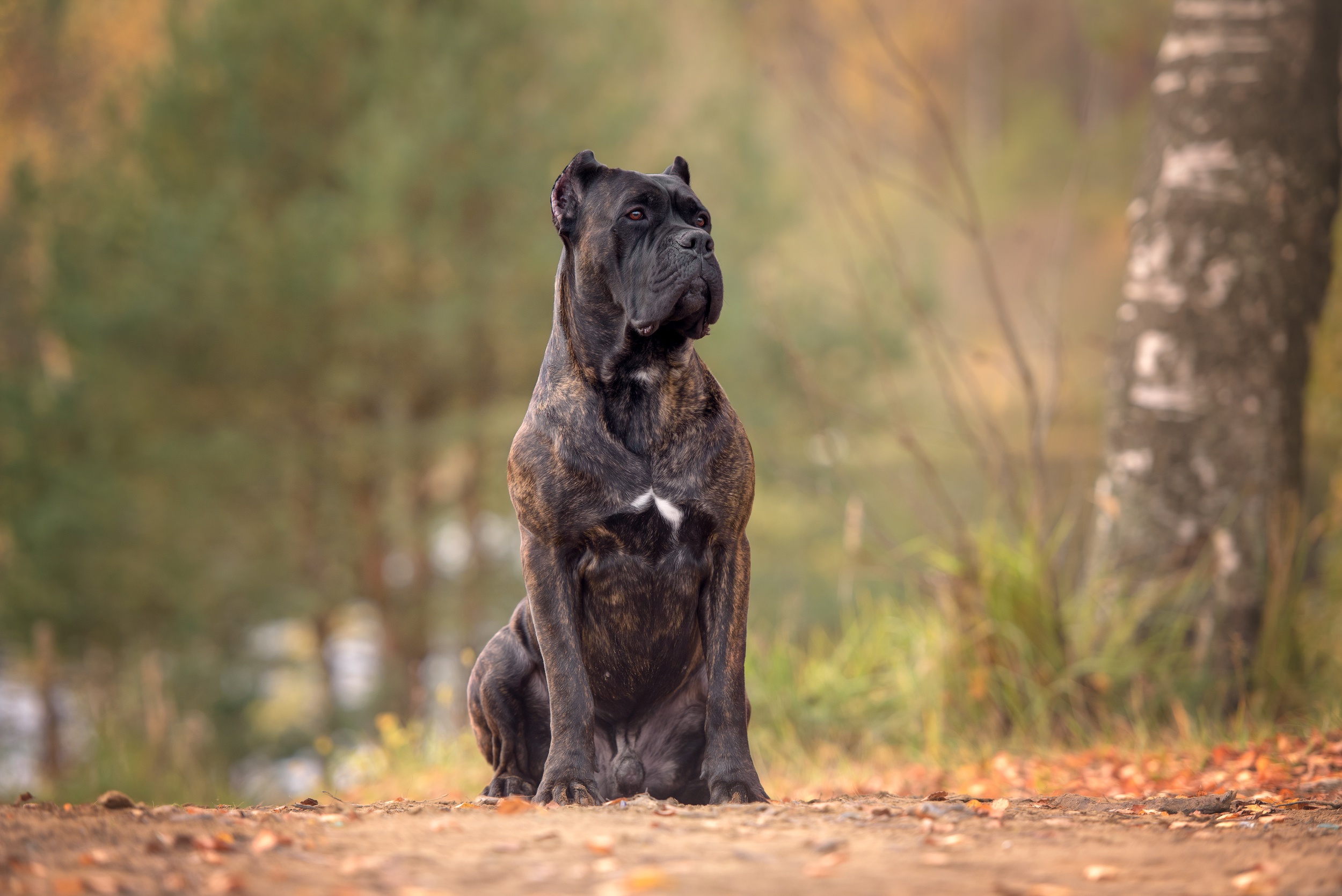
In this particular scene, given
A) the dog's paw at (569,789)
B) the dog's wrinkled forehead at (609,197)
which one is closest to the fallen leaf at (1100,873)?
the dog's paw at (569,789)

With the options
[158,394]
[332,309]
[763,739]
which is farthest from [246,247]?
[763,739]

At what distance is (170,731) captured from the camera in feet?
26.5

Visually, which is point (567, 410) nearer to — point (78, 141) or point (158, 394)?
point (158, 394)

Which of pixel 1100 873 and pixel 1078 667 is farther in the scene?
pixel 1078 667

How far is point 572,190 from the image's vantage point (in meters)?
3.27

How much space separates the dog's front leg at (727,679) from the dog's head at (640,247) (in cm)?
70

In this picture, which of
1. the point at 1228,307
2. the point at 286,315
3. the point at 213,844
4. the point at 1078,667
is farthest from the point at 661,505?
the point at 286,315

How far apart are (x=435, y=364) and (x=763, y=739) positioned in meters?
8.13

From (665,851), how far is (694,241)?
1.68m

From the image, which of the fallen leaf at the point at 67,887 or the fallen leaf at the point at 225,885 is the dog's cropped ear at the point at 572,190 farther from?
the fallen leaf at the point at 67,887

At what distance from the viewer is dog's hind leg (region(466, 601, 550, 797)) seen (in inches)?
132

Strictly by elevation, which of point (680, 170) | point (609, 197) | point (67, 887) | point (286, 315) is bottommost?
point (67, 887)

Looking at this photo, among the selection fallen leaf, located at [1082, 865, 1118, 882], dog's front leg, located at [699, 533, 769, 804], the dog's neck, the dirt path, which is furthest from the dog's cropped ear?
fallen leaf, located at [1082, 865, 1118, 882]

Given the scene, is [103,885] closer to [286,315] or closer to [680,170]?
[680,170]
